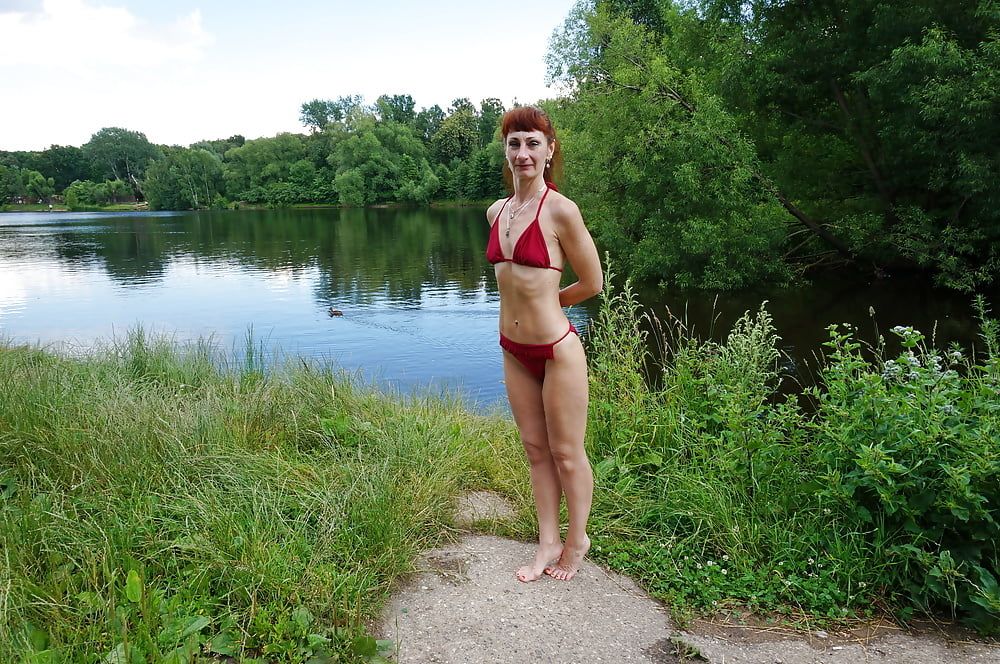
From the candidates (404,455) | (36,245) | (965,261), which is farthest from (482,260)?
(36,245)

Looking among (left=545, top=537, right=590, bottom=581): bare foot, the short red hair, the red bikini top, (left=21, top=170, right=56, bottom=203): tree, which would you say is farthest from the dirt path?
(left=21, top=170, right=56, bottom=203): tree

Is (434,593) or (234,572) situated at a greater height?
(234,572)

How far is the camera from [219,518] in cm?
314

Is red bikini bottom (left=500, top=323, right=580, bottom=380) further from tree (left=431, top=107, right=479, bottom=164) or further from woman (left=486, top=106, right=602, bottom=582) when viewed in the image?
tree (left=431, top=107, right=479, bottom=164)

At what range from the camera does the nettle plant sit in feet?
9.69

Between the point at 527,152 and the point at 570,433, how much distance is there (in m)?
1.29

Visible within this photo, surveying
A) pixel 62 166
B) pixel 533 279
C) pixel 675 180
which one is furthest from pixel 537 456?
pixel 62 166

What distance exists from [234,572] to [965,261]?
17132mm

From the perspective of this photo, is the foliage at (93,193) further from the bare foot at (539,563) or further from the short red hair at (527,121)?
the bare foot at (539,563)

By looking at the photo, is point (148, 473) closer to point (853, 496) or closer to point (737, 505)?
point (737, 505)

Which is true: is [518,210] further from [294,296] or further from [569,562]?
[294,296]

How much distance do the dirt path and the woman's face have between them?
1937 mm

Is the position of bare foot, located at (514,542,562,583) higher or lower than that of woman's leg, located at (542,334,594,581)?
lower

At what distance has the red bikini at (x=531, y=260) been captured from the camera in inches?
119
